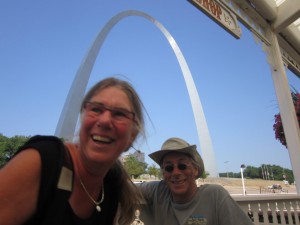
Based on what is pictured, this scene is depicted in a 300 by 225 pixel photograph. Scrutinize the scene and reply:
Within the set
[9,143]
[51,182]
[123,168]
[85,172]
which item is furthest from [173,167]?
[9,143]

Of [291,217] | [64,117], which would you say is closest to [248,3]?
[291,217]

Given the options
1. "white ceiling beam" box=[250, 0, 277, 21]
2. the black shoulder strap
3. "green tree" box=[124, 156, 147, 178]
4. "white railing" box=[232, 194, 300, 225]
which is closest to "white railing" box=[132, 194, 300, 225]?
"white railing" box=[232, 194, 300, 225]

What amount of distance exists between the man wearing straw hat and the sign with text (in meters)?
2.46

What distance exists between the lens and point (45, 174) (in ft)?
3.15

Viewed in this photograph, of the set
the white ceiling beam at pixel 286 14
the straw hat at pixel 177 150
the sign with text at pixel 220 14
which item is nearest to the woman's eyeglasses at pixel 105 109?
the straw hat at pixel 177 150

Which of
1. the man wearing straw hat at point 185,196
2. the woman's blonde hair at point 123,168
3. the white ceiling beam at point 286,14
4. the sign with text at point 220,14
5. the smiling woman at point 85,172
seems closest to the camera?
the smiling woman at point 85,172

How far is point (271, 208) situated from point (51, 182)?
300 centimetres

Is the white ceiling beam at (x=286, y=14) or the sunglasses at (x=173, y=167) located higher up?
the white ceiling beam at (x=286, y=14)

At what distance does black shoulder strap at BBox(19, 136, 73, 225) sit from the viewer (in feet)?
3.15

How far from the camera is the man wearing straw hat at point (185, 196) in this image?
165 cm

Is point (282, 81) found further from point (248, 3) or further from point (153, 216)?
point (153, 216)

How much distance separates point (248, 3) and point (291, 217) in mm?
3497

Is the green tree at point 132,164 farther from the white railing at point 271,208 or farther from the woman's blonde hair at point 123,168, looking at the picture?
the white railing at point 271,208

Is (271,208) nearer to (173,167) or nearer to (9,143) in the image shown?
(173,167)
